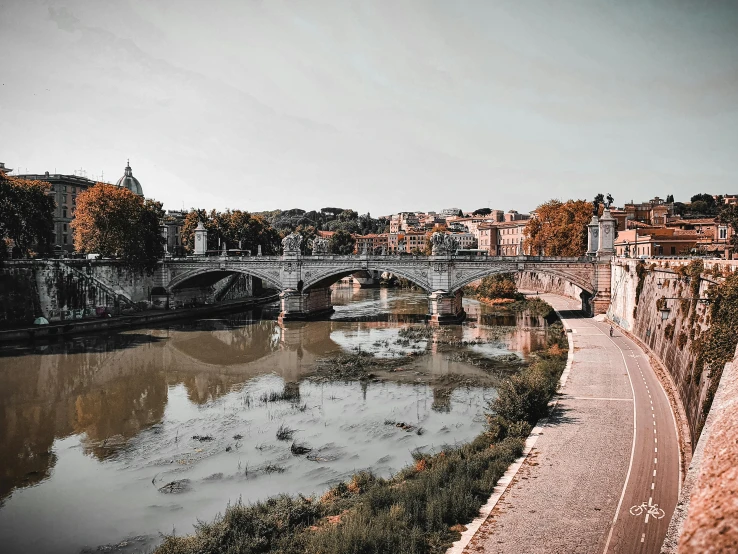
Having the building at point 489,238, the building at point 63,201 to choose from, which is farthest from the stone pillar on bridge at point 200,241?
the building at point 489,238

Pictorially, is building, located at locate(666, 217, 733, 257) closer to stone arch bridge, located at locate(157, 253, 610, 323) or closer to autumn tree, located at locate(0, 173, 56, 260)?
stone arch bridge, located at locate(157, 253, 610, 323)

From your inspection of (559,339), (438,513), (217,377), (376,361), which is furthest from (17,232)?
(438,513)

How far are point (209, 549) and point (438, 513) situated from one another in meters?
4.18

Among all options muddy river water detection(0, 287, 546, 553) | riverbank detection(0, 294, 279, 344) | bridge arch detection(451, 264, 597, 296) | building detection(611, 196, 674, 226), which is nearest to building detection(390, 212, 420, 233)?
building detection(611, 196, 674, 226)

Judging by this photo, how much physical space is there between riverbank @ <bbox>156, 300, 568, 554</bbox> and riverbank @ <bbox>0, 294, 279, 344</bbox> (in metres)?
26.4

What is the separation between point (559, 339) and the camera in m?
31.5

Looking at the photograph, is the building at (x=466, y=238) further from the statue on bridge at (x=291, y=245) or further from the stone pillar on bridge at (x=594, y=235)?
the stone pillar on bridge at (x=594, y=235)

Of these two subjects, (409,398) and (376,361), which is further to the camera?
(376,361)

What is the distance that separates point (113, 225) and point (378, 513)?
124 feet

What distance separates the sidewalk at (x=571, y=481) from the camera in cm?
952

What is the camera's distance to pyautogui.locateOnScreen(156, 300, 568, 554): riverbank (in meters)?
10.2

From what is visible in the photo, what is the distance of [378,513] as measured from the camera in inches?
446

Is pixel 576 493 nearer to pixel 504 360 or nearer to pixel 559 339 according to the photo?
pixel 504 360

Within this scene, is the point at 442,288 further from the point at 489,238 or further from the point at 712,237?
the point at 489,238
